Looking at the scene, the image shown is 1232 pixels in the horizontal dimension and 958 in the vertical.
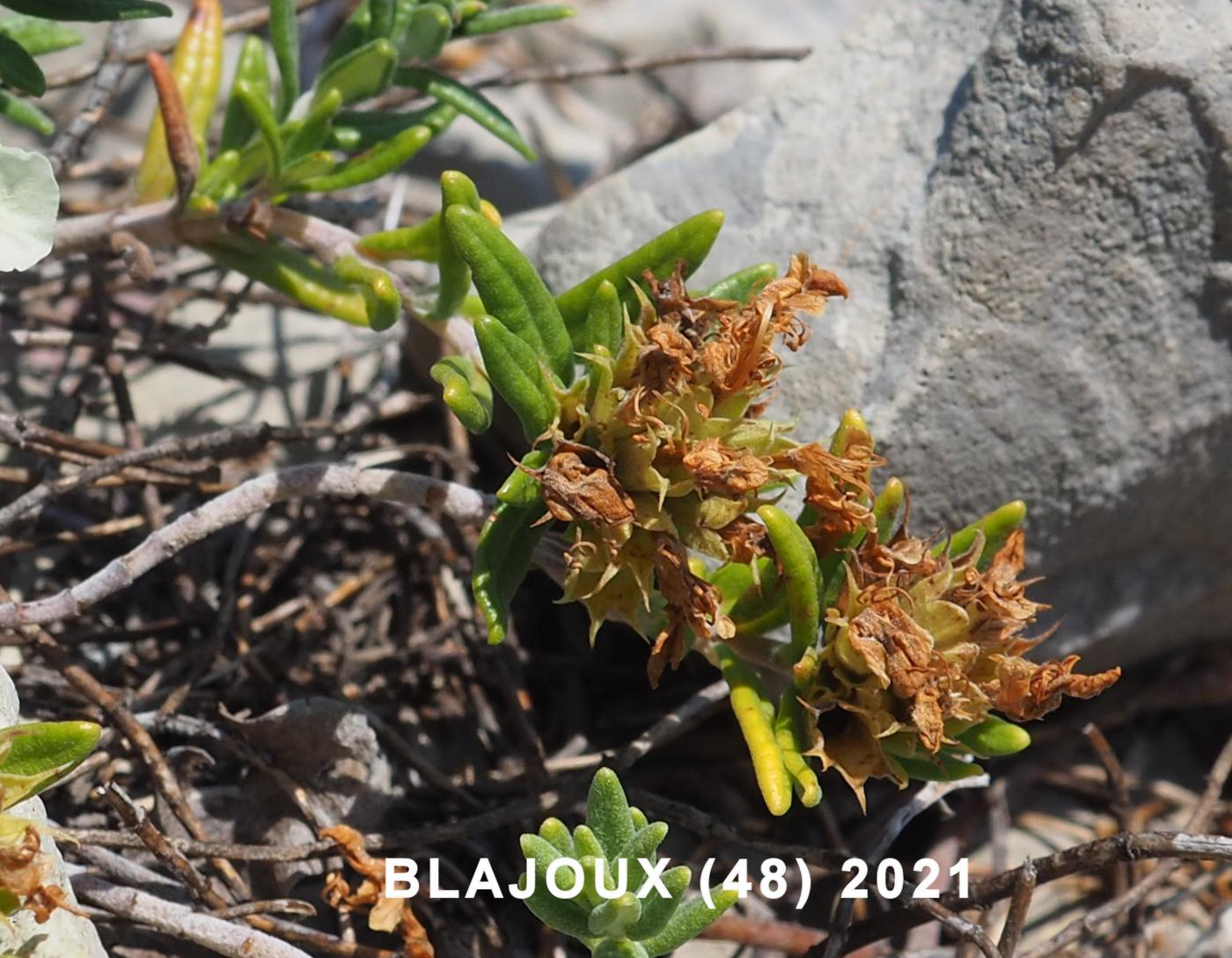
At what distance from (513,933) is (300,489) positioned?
3.08 feet

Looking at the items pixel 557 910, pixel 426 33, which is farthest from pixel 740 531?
pixel 426 33

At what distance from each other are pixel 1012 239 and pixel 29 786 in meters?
1.92

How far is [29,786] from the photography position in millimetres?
1717

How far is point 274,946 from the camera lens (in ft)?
6.51

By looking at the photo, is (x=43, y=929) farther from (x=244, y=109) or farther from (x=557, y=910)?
(x=244, y=109)

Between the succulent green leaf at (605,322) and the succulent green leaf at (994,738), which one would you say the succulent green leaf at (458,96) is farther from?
the succulent green leaf at (994,738)

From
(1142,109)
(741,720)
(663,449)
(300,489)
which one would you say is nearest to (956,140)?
(1142,109)

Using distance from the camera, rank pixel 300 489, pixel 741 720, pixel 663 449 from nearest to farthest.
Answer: pixel 663 449, pixel 741 720, pixel 300 489

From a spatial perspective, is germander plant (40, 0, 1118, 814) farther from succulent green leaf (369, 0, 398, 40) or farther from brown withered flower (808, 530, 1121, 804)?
succulent green leaf (369, 0, 398, 40)

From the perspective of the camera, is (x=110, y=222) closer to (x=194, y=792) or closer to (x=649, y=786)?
(x=194, y=792)

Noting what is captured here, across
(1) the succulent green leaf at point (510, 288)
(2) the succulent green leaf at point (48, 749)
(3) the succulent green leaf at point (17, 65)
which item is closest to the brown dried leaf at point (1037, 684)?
(1) the succulent green leaf at point (510, 288)

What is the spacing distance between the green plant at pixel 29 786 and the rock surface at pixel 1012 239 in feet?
4.63

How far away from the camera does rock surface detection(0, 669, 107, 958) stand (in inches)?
69.8

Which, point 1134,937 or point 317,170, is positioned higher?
point 317,170
